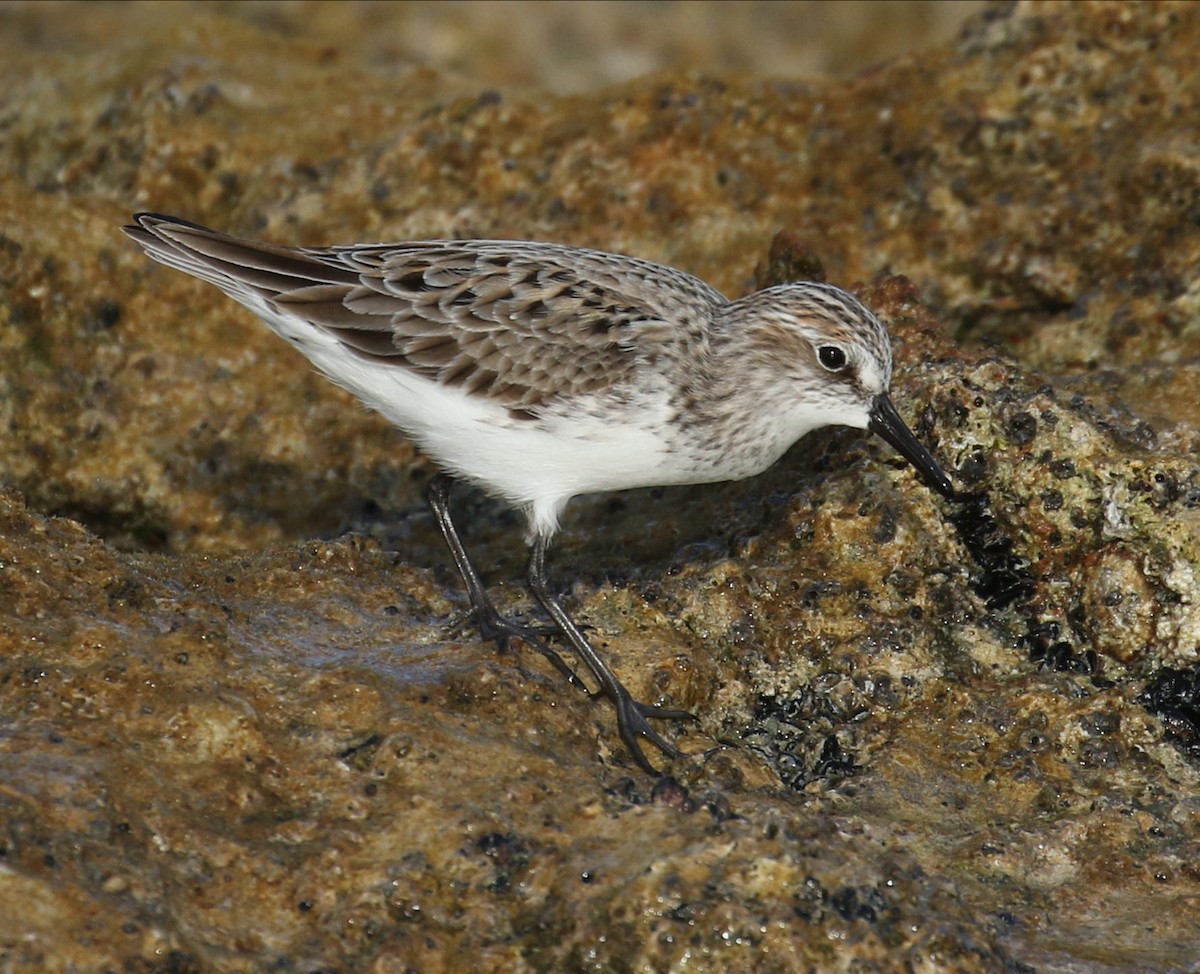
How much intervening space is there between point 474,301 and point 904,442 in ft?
6.45

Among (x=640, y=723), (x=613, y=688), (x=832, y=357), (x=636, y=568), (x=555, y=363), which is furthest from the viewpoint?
(x=636, y=568)

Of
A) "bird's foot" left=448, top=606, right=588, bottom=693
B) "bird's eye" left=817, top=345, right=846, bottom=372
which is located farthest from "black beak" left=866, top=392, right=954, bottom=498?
"bird's foot" left=448, top=606, right=588, bottom=693

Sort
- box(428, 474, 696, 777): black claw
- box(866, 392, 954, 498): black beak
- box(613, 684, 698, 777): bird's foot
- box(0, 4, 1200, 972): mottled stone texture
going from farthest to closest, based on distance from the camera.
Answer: box(866, 392, 954, 498): black beak
box(428, 474, 696, 777): black claw
box(613, 684, 698, 777): bird's foot
box(0, 4, 1200, 972): mottled stone texture

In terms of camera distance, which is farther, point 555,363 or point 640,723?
point 555,363

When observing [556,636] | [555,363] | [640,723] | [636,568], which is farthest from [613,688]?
[555,363]

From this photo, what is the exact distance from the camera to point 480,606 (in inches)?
251

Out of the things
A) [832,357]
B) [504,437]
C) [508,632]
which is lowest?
[508,632]

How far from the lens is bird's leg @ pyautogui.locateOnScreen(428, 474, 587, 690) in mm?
6062

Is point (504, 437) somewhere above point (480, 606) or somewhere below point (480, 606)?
above

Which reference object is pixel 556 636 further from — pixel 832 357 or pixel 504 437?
pixel 832 357

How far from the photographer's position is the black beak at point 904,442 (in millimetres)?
6156

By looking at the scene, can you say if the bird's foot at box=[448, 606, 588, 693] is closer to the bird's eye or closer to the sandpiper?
the sandpiper

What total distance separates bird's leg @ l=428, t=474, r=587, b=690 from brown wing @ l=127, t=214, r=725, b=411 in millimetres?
782

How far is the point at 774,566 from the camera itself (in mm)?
6430
